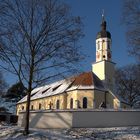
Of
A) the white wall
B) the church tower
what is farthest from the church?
the white wall

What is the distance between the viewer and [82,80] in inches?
1900

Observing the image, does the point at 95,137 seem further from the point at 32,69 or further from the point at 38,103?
the point at 38,103

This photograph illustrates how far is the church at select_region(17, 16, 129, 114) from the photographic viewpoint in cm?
4688

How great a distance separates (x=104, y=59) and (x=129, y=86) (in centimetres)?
727

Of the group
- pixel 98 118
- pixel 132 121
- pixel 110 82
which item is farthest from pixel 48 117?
pixel 110 82

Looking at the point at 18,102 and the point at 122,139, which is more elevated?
the point at 18,102

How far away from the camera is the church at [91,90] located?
154ft

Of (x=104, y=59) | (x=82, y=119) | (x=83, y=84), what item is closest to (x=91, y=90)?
(x=83, y=84)

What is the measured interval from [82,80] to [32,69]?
30.0 m

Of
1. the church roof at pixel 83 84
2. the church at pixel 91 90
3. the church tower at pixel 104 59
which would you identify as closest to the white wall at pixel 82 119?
the church at pixel 91 90

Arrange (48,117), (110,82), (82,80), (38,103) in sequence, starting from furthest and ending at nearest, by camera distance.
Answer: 1. (38,103)
2. (110,82)
3. (82,80)
4. (48,117)

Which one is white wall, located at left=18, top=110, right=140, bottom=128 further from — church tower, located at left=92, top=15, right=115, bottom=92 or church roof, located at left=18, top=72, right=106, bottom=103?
church tower, located at left=92, top=15, right=115, bottom=92

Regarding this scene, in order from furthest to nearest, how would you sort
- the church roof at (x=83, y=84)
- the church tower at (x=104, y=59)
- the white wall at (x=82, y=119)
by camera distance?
the church tower at (x=104, y=59) → the church roof at (x=83, y=84) → the white wall at (x=82, y=119)

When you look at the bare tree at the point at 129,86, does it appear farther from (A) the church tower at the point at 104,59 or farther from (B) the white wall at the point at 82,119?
(B) the white wall at the point at 82,119
